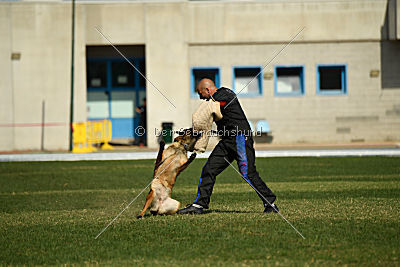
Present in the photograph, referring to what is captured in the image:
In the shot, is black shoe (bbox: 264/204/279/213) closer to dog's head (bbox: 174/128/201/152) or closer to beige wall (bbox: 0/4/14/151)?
dog's head (bbox: 174/128/201/152)

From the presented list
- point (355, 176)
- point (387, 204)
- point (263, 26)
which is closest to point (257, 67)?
point (263, 26)

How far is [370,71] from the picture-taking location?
30.3 m

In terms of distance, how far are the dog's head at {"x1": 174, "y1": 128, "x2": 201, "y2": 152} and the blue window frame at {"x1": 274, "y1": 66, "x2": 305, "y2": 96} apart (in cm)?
2146

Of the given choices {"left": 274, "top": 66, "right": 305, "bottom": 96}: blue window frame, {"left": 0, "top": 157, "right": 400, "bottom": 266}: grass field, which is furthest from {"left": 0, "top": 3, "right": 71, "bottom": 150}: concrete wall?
{"left": 0, "top": 157, "right": 400, "bottom": 266}: grass field

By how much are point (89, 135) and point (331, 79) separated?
1076 centimetres

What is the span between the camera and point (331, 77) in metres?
30.7

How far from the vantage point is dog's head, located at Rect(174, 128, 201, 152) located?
924 cm

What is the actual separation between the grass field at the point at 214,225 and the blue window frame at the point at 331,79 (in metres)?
15.0

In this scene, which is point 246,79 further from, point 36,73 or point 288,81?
point 36,73

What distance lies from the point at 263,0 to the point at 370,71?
5526 mm

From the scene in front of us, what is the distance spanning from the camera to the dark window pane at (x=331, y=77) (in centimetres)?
3066

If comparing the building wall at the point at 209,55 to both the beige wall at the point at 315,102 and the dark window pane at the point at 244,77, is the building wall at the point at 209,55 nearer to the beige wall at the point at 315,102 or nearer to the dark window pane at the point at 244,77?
the beige wall at the point at 315,102

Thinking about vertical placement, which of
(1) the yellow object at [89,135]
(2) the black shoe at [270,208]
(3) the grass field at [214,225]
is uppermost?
(1) the yellow object at [89,135]

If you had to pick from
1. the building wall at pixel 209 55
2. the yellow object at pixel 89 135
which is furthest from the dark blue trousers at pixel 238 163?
the building wall at pixel 209 55
